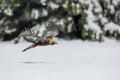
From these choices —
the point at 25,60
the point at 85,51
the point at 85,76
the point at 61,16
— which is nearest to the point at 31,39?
the point at 25,60

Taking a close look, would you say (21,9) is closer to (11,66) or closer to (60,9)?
(60,9)

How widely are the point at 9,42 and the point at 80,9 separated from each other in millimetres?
1262

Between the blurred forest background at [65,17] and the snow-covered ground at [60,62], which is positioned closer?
the snow-covered ground at [60,62]

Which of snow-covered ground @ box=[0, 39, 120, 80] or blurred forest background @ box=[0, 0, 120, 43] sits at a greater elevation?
blurred forest background @ box=[0, 0, 120, 43]

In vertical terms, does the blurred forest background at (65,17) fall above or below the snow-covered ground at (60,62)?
above

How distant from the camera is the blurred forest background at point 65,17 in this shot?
5.94 meters

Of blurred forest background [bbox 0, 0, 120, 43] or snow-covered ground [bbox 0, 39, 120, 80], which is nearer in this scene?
snow-covered ground [bbox 0, 39, 120, 80]

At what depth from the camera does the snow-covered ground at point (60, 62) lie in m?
4.54

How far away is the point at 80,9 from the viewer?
6.17 metres

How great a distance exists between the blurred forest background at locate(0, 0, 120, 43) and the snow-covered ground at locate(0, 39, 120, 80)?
345 millimetres

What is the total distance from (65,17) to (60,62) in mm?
1388

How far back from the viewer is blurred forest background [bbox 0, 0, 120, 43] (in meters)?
5.94

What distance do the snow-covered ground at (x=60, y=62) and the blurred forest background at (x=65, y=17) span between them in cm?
34

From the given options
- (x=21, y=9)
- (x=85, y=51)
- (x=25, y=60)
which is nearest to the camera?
(x=25, y=60)
